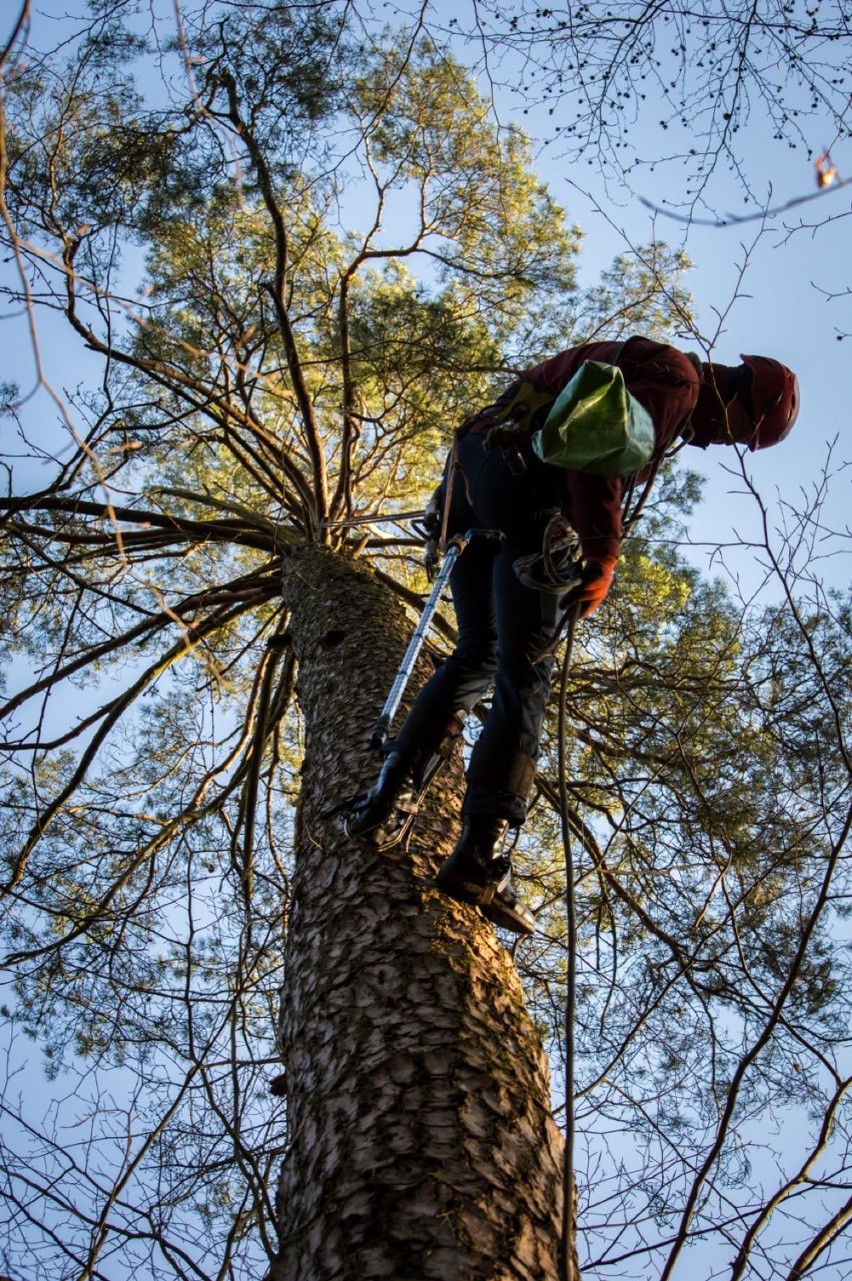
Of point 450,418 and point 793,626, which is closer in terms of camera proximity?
point 793,626

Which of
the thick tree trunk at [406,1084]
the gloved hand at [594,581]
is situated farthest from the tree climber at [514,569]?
the thick tree trunk at [406,1084]

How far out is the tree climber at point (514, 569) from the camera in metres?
1.96

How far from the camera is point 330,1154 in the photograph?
1.35 m

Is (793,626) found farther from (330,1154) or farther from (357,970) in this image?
(330,1154)

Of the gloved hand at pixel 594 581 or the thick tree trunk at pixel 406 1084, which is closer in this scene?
the thick tree trunk at pixel 406 1084

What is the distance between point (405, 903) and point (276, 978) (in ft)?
7.91

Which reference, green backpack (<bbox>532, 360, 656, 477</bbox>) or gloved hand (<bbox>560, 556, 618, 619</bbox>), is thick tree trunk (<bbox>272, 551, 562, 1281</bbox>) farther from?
green backpack (<bbox>532, 360, 656, 477</bbox>)

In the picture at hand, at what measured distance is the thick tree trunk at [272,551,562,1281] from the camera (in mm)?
1159

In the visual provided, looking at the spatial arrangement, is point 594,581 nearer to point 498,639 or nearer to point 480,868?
point 498,639

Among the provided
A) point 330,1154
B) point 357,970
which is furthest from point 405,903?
point 330,1154

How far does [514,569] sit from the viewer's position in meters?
2.10

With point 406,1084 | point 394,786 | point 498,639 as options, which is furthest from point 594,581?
point 406,1084

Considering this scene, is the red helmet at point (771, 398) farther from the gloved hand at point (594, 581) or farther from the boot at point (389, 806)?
the boot at point (389, 806)

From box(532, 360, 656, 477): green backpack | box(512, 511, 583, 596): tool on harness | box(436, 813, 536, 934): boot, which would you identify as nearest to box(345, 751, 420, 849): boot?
box(436, 813, 536, 934): boot
